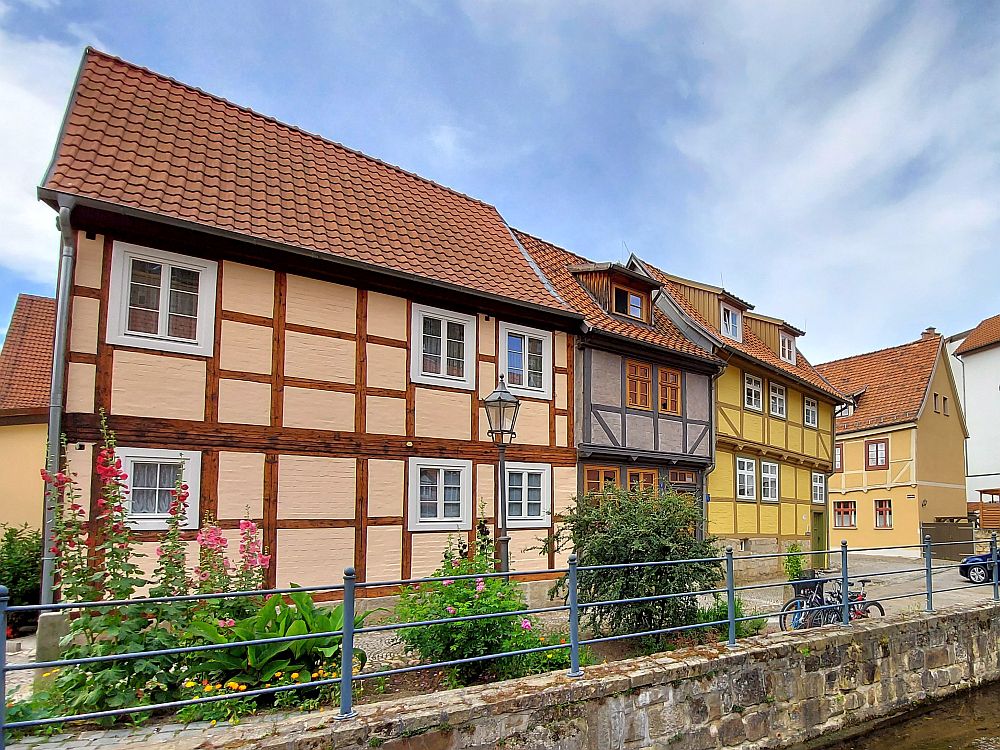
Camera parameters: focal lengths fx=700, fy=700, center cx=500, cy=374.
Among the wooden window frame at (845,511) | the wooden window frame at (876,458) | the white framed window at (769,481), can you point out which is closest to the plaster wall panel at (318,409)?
the white framed window at (769,481)

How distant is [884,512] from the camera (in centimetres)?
2970

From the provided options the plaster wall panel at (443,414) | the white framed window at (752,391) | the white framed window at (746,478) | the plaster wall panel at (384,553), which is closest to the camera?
the plaster wall panel at (384,553)

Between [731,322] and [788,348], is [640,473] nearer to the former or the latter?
[731,322]

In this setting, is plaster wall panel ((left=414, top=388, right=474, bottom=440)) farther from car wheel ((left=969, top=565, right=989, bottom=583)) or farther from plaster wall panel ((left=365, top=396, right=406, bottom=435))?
car wheel ((left=969, top=565, right=989, bottom=583))

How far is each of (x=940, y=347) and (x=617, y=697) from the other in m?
31.5

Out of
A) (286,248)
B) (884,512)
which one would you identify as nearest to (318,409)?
(286,248)

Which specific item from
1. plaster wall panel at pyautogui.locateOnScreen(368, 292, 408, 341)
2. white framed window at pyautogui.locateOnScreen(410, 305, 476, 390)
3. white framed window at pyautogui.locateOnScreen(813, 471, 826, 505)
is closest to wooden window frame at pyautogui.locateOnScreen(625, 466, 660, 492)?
white framed window at pyautogui.locateOnScreen(410, 305, 476, 390)

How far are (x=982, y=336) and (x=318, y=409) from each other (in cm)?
3757

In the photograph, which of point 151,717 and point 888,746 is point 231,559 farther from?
point 888,746

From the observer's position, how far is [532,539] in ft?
44.2

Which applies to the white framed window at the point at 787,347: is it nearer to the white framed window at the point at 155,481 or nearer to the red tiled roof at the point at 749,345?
the red tiled roof at the point at 749,345

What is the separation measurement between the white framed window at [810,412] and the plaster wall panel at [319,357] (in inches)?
660

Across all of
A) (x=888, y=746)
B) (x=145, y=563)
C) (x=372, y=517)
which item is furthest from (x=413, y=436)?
(x=888, y=746)

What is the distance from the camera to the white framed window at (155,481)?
909 cm
